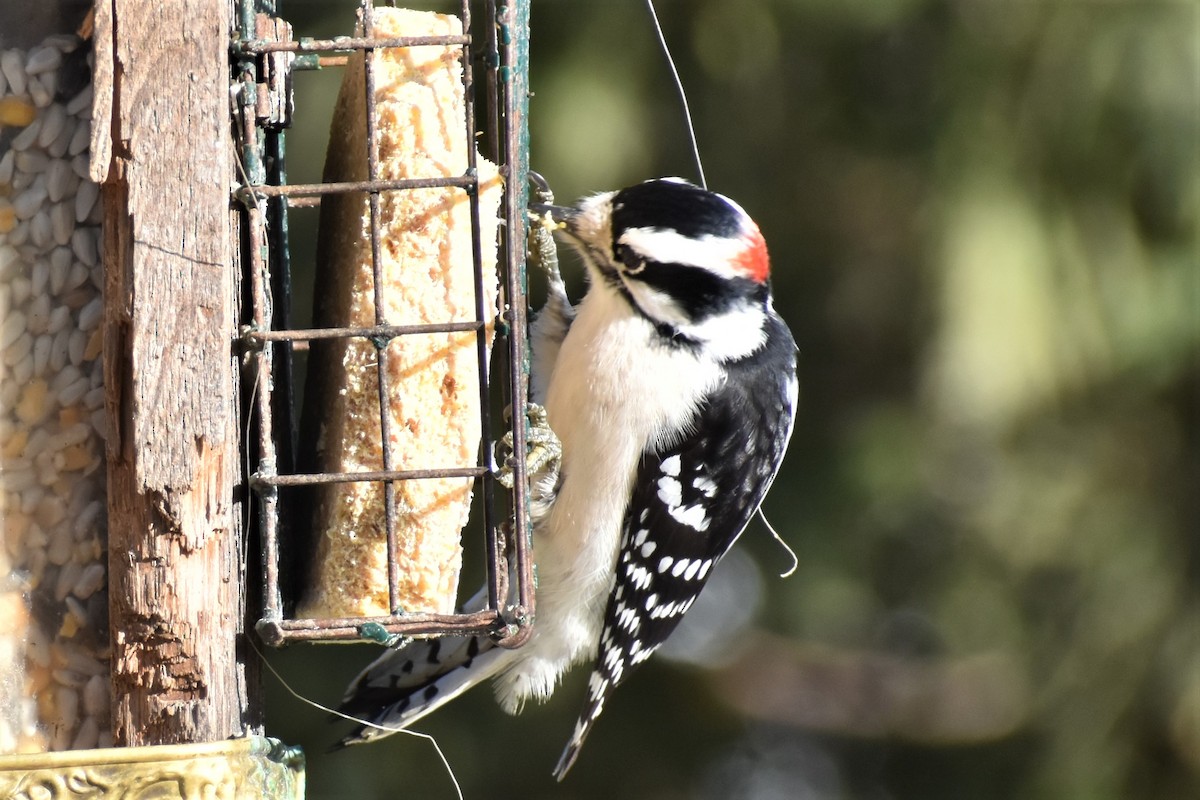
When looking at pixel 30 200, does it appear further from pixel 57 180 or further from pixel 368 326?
pixel 368 326

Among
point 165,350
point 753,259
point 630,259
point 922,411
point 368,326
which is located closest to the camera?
point 165,350

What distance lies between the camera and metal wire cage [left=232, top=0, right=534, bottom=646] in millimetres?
2006

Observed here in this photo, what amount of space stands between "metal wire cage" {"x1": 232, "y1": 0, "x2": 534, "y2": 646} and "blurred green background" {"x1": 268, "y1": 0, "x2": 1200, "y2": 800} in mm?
2295

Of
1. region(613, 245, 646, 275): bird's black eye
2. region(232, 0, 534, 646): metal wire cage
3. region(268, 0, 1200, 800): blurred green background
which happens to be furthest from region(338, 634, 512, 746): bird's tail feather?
region(268, 0, 1200, 800): blurred green background

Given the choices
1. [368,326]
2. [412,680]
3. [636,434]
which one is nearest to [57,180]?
[368,326]

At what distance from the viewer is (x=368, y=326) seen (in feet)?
7.03

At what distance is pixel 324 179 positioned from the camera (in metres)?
2.51

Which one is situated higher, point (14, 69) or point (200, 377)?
point (14, 69)

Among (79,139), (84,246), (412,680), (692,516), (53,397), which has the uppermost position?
(79,139)

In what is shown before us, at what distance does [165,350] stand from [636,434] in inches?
44.3

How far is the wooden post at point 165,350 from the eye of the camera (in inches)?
72.1

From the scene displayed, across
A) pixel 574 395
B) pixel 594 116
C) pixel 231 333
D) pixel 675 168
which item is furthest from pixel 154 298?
pixel 675 168

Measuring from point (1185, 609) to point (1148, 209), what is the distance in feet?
4.64

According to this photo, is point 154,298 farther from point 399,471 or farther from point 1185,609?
point 1185,609
